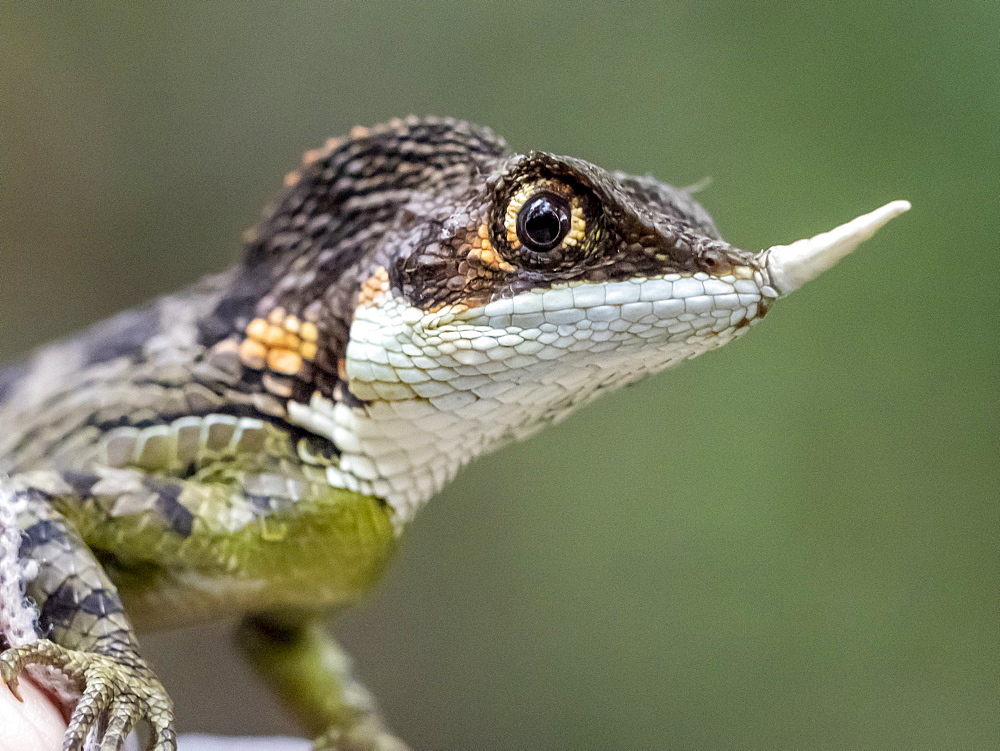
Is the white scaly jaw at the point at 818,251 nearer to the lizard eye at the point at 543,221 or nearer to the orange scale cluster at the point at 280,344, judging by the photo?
the lizard eye at the point at 543,221

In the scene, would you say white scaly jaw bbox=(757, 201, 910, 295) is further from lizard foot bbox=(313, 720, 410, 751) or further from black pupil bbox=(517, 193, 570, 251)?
lizard foot bbox=(313, 720, 410, 751)

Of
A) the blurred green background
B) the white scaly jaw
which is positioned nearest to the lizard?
the white scaly jaw

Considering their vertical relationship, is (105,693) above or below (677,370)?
below

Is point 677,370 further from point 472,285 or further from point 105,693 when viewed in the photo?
point 105,693

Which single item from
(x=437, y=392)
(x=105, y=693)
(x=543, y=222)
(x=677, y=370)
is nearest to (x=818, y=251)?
(x=543, y=222)

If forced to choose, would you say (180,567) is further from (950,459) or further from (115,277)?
(950,459)

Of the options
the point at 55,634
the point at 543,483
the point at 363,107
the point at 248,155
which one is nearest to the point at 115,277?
the point at 248,155
